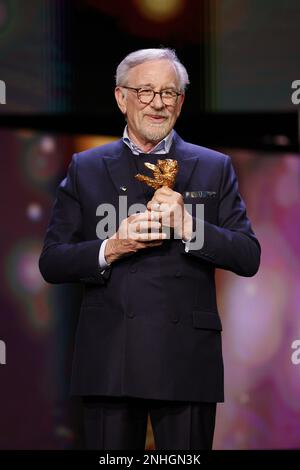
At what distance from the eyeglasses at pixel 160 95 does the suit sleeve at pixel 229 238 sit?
277 mm

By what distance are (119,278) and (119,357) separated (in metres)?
0.24

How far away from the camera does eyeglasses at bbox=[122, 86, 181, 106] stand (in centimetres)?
292

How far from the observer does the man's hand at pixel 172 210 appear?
2734mm

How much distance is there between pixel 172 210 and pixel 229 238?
0.23m

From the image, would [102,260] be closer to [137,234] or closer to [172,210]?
[137,234]

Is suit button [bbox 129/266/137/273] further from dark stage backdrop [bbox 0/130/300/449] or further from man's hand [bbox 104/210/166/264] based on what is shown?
dark stage backdrop [bbox 0/130/300/449]

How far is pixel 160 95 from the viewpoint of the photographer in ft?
9.57

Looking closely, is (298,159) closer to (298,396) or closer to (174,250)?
(298,396)

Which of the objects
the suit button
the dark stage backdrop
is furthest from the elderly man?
the dark stage backdrop

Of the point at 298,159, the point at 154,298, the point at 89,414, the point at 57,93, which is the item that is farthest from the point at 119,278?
the point at 298,159

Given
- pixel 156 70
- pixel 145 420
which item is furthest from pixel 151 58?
pixel 145 420

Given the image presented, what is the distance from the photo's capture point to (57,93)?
3980 millimetres

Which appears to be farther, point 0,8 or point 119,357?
point 0,8

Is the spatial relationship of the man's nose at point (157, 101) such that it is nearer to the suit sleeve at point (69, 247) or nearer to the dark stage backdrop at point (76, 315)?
the suit sleeve at point (69, 247)
